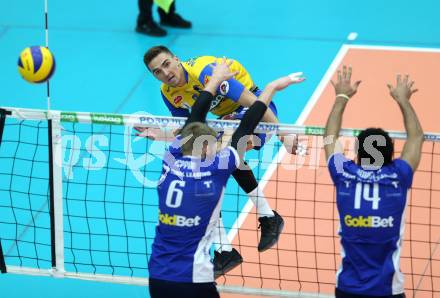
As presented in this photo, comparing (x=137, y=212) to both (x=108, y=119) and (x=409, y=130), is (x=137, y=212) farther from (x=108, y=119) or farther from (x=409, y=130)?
(x=409, y=130)

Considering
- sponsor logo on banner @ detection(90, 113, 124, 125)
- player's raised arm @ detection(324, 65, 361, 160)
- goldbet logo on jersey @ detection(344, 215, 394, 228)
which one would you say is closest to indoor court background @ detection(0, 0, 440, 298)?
sponsor logo on banner @ detection(90, 113, 124, 125)

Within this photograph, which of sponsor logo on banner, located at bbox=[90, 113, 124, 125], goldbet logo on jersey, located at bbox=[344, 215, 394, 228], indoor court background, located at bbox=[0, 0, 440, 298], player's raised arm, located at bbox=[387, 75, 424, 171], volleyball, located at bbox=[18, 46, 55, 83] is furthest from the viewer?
indoor court background, located at bbox=[0, 0, 440, 298]

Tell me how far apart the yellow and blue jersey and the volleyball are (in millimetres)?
1177

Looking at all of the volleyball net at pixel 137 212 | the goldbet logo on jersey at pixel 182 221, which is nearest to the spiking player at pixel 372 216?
the volleyball net at pixel 137 212

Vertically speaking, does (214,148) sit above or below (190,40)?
below

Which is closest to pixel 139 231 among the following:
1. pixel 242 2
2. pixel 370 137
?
pixel 370 137

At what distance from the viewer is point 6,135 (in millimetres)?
10148

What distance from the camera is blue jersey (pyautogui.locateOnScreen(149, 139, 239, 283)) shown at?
18.1 feet

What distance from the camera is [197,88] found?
710 cm

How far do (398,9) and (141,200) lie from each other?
254 inches

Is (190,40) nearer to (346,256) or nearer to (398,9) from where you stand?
(398,9)

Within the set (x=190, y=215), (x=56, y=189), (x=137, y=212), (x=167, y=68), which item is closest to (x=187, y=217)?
(x=190, y=215)

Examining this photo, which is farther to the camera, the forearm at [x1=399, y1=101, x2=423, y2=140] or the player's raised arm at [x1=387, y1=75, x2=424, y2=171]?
the forearm at [x1=399, y1=101, x2=423, y2=140]

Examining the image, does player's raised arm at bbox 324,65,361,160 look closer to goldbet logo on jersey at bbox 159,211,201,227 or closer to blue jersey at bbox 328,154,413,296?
blue jersey at bbox 328,154,413,296
